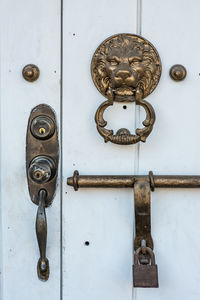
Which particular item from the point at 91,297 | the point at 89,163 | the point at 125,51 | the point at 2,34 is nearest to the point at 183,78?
the point at 125,51

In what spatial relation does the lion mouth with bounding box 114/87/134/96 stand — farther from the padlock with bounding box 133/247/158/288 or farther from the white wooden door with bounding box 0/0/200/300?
the padlock with bounding box 133/247/158/288

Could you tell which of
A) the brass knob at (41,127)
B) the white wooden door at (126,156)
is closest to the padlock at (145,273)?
the white wooden door at (126,156)

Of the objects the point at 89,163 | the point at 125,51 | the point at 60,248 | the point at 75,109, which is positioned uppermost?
the point at 125,51

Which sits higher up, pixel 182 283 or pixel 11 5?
pixel 11 5

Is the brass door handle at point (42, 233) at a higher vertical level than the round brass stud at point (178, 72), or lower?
lower

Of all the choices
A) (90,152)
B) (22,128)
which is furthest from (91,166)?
(22,128)

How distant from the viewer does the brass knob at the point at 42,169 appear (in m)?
0.74

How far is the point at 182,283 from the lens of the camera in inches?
30.7

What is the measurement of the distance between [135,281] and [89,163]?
0.25 metres

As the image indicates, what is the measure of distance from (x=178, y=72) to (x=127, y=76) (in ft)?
0.34

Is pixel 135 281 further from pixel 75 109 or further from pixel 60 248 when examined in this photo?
pixel 75 109

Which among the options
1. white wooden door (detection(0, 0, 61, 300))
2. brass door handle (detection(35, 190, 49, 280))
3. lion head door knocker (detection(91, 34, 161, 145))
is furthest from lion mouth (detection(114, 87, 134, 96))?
brass door handle (detection(35, 190, 49, 280))

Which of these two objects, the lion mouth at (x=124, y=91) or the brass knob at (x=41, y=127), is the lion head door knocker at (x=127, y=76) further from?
the brass knob at (x=41, y=127)

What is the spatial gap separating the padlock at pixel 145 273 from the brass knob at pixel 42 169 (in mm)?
230
